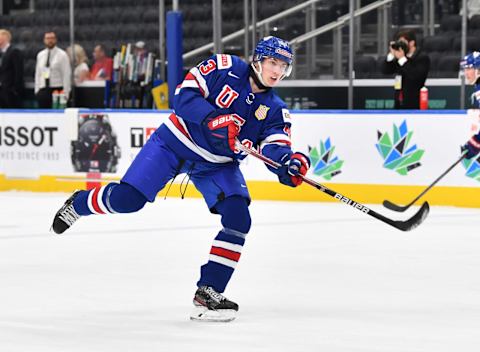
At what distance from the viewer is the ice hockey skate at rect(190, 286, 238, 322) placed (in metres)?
4.23

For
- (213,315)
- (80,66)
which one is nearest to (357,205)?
(213,315)

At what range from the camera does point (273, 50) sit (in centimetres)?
429

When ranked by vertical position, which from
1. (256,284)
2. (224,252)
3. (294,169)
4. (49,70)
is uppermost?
(49,70)

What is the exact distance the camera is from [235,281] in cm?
515

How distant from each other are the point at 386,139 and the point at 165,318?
449cm

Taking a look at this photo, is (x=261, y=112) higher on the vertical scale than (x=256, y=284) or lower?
higher

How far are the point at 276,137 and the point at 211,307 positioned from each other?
0.66 metres

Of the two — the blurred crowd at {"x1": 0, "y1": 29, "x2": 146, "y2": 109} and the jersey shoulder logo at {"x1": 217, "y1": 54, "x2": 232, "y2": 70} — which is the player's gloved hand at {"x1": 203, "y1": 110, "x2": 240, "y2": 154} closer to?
the jersey shoulder logo at {"x1": 217, "y1": 54, "x2": 232, "y2": 70}

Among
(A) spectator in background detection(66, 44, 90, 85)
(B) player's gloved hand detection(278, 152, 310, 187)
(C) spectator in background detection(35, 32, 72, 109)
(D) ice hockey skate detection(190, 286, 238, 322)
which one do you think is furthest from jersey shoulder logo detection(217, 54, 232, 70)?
(A) spectator in background detection(66, 44, 90, 85)

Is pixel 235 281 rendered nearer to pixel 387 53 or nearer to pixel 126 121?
pixel 126 121

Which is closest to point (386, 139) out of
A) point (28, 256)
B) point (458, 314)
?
point (28, 256)

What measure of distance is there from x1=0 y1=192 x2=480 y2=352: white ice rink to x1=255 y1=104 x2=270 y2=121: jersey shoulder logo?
2.30ft

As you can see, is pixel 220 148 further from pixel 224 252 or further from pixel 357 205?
pixel 357 205

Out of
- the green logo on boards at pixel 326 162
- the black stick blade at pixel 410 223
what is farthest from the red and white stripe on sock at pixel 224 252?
the green logo on boards at pixel 326 162
